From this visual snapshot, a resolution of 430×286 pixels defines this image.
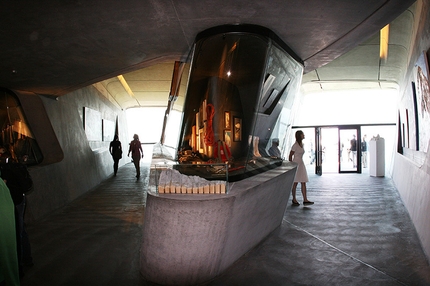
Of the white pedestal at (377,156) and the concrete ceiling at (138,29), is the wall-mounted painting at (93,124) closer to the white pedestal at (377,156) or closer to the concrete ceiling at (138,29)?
the concrete ceiling at (138,29)

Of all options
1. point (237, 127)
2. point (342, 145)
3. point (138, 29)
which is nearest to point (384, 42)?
point (237, 127)

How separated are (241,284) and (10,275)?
2.35 m

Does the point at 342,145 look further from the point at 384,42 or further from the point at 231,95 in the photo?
the point at 231,95

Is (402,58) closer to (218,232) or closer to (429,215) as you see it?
(429,215)

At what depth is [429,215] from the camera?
4566 millimetres

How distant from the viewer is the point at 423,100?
18.1 feet

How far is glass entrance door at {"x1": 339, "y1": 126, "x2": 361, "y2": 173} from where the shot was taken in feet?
52.1

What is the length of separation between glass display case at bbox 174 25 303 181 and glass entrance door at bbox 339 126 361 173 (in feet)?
Result: 35.8

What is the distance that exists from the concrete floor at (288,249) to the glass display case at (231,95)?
4.48ft

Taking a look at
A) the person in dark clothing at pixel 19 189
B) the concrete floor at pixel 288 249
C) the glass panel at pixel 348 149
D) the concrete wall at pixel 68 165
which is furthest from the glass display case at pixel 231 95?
the glass panel at pixel 348 149

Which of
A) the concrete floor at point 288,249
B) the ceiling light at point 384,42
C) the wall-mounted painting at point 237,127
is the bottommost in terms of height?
the concrete floor at point 288,249

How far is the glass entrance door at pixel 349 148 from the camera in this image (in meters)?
15.9

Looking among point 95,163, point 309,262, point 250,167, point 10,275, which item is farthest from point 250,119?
point 95,163

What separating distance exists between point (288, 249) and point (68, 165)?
7.41 meters
